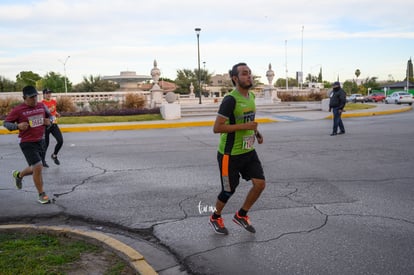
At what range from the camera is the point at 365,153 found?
9.73 meters

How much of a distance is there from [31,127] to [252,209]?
358 cm

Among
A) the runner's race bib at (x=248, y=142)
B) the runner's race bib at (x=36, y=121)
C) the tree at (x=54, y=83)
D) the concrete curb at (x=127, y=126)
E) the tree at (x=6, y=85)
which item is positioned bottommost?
the concrete curb at (x=127, y=126)

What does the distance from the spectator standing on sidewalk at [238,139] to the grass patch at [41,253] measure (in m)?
1.49

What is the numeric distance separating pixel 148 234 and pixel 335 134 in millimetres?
10237

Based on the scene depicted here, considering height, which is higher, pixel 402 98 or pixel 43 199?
pixel 402 98

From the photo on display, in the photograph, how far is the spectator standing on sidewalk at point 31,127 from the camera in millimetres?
5941

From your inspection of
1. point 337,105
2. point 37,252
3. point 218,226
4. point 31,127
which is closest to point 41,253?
point 37,252

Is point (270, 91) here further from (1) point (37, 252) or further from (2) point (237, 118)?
(1) point (37, 252)

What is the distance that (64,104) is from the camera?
2494 centimetres

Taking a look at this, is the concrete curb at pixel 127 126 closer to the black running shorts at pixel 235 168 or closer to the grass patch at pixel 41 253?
the grass patch at pixel 41 253

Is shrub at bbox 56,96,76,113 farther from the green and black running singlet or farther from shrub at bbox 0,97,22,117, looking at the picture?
the green and black running singlet

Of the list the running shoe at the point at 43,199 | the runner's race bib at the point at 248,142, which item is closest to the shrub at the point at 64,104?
the running shoe at the point at 43,199

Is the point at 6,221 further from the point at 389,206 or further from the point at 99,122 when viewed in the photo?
the point at 99,122

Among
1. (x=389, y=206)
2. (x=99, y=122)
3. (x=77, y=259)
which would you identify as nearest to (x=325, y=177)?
(x=389, y=206)
